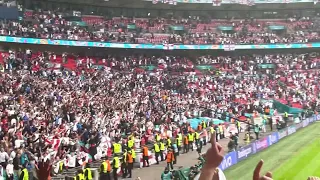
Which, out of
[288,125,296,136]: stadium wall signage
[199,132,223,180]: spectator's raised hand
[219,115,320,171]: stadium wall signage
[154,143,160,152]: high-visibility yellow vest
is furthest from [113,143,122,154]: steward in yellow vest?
[199,132,223,180]: spectator's raised hand

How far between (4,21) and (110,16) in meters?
18.6

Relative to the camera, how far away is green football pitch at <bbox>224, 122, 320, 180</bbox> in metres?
19.3

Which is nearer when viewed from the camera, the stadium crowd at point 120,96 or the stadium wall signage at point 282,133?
the stadium crowd at point 120,96

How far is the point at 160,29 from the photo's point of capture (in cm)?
5516

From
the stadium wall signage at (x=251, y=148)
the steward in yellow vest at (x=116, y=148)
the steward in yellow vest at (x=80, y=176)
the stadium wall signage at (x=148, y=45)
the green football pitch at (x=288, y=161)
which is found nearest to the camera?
the steward in yellow vest at (x=80, y=176)

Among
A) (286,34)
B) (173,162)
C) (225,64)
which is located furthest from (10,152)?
(286,34)

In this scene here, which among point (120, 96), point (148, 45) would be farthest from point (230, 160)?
point (148, 45)

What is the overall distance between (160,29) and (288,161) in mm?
35960

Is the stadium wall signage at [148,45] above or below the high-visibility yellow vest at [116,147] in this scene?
above

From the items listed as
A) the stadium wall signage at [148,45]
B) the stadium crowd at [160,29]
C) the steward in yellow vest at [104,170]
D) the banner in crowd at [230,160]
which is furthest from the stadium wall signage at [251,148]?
the stadium crowd at [160,29]

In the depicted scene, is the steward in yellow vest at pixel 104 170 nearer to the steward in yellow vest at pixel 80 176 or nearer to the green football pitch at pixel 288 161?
the steward in yellow vest at pixel 80 176

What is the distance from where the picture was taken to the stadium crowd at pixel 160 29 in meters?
41.8

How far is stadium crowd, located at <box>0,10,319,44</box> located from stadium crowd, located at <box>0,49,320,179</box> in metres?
Answer: 2.27

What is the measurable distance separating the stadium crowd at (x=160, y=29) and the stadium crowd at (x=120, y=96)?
7.43 feet
